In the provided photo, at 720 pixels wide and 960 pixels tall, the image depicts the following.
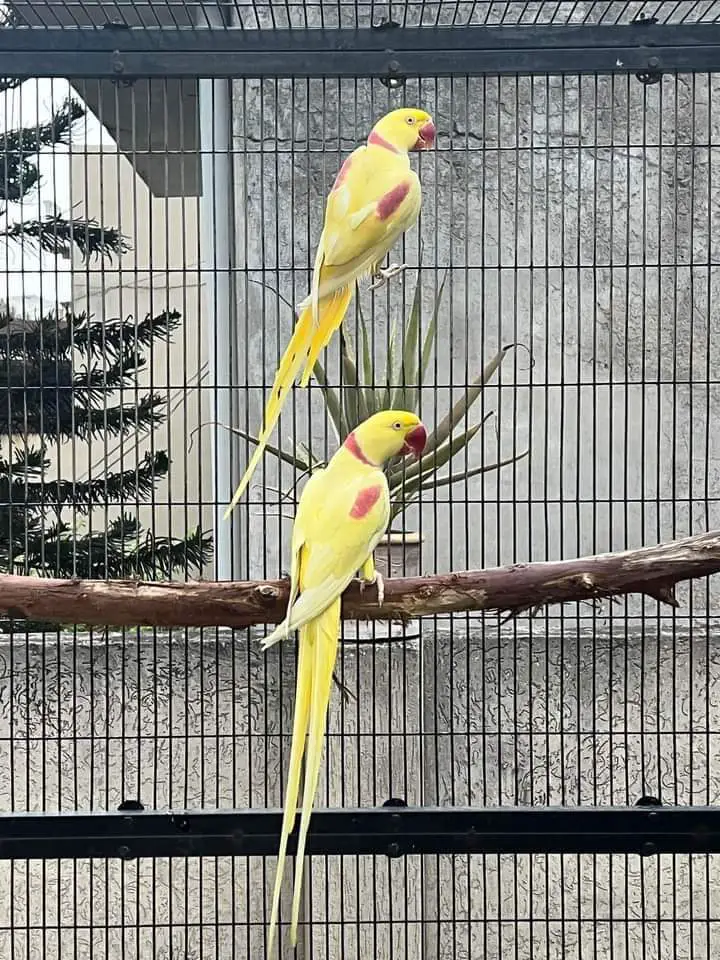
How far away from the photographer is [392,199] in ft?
3.90

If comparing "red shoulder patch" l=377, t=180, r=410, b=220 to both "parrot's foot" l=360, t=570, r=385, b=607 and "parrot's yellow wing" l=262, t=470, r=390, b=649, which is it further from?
"parrot's foot" l=360, t=570, r=385, b=607

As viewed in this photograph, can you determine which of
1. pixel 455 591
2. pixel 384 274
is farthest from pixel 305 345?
pixel 455 591

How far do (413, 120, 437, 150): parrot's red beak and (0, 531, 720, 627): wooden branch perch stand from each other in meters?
0.52

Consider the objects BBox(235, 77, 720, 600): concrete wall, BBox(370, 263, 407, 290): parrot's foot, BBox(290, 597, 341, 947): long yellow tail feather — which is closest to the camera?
BBox(290, 597, 341, 947): long yellow tail feather

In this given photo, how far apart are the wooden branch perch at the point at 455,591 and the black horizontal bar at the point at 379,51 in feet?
2.38

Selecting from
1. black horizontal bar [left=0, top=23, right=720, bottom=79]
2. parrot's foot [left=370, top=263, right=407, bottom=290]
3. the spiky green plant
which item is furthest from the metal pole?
parrot's foot [left=370, top=263, right=407, bottom=290]

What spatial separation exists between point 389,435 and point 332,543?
14 centimetres

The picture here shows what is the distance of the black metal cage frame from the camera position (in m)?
1.53

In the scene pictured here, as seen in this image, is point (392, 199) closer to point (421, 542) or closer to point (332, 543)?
point (332, 543)

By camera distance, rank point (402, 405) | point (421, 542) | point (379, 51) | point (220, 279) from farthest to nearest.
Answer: point (220, 279)
point (421, 542)
point (402, 405)
point (379, 51)

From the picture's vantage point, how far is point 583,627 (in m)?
2.24

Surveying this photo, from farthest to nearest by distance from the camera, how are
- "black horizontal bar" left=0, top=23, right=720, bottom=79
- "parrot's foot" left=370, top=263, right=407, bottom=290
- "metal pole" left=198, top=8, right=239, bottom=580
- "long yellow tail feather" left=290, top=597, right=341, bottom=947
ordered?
"metal pole" left=198, top=8, right=239, bottom=580, "black horizontal bar" left=0, top=23, right=720, bottom=79, "parrot's foot" left=370, top=263, right=407, bottom=290, "long yellow tail feather" left=290, top=597, right=341, bottom=947

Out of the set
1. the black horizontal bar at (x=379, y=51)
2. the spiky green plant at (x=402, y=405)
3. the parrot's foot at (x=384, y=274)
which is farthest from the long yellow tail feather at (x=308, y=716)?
the black horizontal bar at (x=379, y=51)

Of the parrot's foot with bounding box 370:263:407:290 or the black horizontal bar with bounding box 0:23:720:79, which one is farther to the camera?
the black horizontal bar with bounding box 0:23:720:79
